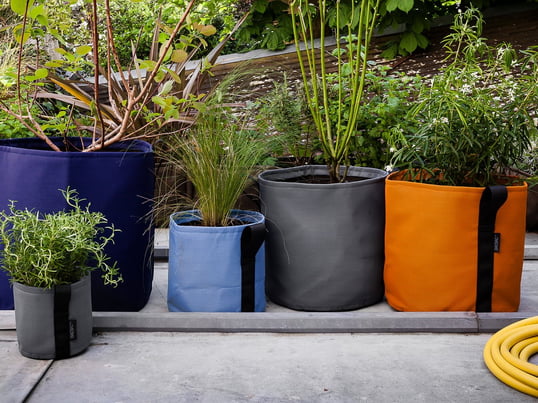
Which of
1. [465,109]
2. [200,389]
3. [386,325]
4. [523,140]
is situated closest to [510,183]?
[523,140]

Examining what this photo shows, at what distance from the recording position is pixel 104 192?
1.91m

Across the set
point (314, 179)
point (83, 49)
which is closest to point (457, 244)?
point (314, 179)

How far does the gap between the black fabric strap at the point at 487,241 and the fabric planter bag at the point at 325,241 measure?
0.36m

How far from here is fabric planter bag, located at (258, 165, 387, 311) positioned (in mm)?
2035

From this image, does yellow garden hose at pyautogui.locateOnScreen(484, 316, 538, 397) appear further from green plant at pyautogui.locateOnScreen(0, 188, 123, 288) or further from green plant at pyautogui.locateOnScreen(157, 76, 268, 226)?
green plant at pyautogui.locateOnScreen(0, 188, 123, 288)

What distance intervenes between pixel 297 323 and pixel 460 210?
0.65 metres

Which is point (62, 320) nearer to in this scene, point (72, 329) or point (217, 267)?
point (72, 329)

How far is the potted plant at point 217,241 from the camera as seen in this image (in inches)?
75.9

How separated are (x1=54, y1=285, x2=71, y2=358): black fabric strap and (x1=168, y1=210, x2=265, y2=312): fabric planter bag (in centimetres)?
42

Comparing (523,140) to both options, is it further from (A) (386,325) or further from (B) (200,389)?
(B) (200,389)

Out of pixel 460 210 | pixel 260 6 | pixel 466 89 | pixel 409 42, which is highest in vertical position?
pixel 260 6

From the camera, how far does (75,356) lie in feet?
5.71

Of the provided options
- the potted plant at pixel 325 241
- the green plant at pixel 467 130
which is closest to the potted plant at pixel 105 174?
the potted plant at pixel 325 241

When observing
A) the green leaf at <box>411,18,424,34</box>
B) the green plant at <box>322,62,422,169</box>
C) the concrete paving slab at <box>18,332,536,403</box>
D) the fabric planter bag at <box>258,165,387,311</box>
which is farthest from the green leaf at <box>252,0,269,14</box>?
the concrete paving slab at <box>18,332,536,403</box>
